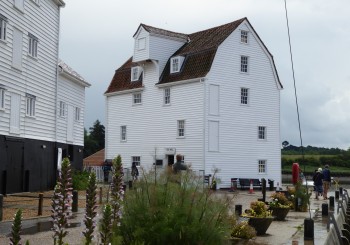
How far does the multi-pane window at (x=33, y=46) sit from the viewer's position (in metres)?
27.9

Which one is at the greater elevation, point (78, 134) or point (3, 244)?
point (78, 134)

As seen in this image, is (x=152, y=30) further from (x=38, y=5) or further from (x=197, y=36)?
(x=38, y=5)

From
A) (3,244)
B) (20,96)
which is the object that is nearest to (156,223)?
(3,244)

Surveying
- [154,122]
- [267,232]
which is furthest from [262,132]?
[267,232]

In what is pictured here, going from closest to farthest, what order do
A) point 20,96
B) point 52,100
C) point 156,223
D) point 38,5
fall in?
point 156,223 < point 20,96 < point 38,5 < point 52,100

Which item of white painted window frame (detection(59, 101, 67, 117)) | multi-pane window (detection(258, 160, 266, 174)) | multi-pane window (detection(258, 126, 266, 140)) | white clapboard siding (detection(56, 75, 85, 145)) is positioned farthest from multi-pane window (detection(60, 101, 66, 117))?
multi-pane window (detection(258, 160, 266, 174))

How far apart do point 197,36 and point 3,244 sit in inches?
1455

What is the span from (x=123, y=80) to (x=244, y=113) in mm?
12980

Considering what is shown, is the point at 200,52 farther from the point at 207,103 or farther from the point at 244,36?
the point at 207,103

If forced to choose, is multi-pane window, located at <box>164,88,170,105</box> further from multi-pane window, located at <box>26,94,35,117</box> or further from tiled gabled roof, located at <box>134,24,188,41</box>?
multi-pane window, located at <box>26,94,35,117</box>

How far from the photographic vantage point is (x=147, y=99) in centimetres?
4541

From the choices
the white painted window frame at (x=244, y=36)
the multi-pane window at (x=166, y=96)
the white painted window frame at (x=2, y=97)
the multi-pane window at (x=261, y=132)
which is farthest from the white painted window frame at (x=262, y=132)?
the white painted window frame at (x=2, y=97)

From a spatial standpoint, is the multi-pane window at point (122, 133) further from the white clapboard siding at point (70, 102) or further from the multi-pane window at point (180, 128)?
the white clapboard siding at point (70, 102)

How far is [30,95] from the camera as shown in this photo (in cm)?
2777
